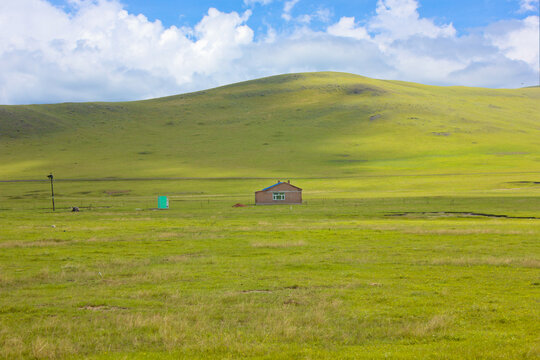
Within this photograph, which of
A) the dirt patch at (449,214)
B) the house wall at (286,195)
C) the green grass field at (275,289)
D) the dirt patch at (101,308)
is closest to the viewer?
the green grass field at (275,289)

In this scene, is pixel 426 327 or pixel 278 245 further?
pixel 278 245

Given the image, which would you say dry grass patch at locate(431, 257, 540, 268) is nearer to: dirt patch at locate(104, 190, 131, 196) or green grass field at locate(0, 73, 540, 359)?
green grass field at locate(0, 73, 540, 359)

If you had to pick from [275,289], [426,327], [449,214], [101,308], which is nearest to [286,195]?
[449,214]

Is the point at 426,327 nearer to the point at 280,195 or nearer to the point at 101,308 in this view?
the point at 101,308

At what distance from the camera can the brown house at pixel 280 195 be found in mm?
87062

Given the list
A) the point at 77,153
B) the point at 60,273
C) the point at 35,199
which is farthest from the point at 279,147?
the point at 60,273

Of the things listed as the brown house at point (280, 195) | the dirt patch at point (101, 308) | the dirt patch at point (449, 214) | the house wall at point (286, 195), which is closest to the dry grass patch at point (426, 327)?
the dirt patch at point (101, 308)

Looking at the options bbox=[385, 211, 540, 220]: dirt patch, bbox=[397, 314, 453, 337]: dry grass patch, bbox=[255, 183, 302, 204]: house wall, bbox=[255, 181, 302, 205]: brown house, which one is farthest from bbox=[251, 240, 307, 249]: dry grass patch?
bbox=[255, 181, 302, 205]: brown house

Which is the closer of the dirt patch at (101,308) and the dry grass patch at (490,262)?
the dirt patch at (101,308)

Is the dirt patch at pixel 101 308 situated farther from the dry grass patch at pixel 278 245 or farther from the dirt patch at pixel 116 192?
the dirt patch at pixel 116 192

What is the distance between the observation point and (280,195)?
8775 cm

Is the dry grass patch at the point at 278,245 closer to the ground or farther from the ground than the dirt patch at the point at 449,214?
farther from the ground

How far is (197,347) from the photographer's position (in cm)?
1239

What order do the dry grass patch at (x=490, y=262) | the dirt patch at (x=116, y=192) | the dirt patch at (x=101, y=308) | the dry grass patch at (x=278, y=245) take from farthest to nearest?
the dirt patch at (x=116, y=192) < the dry grass patch at (x=278, y=245) < the dry grass patch at (x=490, y=262) < the dirt patch at (x=101, y=308)
